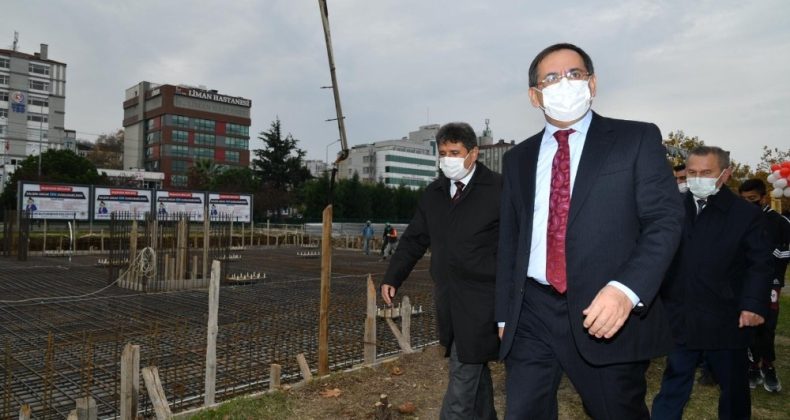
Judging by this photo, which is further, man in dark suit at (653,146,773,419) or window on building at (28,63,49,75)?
window on building at (28,63,49,75)

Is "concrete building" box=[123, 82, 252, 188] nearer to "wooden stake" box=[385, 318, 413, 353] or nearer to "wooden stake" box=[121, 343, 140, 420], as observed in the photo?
"wooden stake" box=[385, 318, 413, 353]

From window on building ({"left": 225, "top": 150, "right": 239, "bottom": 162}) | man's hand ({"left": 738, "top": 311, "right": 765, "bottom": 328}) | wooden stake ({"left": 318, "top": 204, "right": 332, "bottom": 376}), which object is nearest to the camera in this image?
man's hand ({"left": 738, "top": 311, "right": 765, "bottom": 328})

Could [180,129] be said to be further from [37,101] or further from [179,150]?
[37,101]

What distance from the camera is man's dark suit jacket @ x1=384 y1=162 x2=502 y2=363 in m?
3.12

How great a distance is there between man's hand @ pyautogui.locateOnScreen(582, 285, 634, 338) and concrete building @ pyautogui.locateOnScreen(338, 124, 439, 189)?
329 ft

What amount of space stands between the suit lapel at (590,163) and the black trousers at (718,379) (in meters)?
1.96

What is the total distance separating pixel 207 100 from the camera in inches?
3524

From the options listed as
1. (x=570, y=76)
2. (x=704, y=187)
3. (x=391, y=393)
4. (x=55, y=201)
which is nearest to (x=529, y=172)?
(x=570, y=76)

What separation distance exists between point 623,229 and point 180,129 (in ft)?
303

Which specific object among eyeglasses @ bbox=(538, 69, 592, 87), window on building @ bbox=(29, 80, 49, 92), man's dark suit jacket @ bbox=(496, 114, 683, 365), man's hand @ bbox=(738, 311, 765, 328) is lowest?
man's hand @ bbox=(738, 311, 765, 328)

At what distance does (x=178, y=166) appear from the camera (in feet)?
286

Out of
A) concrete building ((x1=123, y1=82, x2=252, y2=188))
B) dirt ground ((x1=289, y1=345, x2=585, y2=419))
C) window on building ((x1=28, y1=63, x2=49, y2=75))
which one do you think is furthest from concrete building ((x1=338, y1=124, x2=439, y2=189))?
dirt ground ((x1=289, y1=345, x2=585, y2=419))

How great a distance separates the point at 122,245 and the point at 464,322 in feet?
42.2

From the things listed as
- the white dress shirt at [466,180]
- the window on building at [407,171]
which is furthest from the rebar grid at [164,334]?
the window on building at [407,171]
